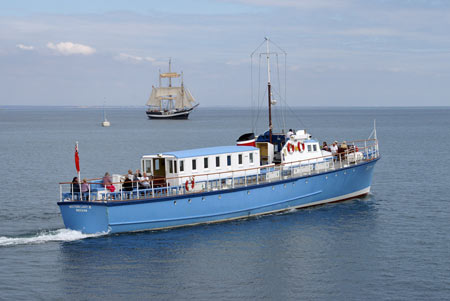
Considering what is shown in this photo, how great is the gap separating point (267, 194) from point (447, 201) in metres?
14.4

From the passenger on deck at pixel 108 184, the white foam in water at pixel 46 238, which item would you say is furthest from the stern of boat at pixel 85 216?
the passenger on deck at pixel 108 184

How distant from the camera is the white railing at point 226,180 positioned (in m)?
32.1

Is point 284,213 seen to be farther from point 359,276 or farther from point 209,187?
point 359,276

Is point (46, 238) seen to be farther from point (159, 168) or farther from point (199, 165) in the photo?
point (199, 165)

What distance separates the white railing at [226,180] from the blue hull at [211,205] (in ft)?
1.30

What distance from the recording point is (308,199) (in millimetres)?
39188

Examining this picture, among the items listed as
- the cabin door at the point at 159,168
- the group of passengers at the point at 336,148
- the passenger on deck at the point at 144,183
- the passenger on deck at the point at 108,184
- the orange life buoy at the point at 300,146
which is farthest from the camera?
the group of passengers at the point at 336,148

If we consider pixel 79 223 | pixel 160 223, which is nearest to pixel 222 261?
pixel 160 223

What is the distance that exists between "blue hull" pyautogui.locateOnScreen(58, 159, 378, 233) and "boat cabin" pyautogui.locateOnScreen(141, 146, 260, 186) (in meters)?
1.33

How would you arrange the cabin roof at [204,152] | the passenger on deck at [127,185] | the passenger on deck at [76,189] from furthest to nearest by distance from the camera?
the cabin roof at [204,152] < the passenger on deck at [127,185] < the passenger on deck at [76,189]

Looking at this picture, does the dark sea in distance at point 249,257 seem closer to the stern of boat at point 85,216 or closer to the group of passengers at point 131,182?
the stern of boat at point 85,216

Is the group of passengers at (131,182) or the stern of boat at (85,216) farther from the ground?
the group of passengers at (131,182)

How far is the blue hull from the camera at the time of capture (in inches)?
1249

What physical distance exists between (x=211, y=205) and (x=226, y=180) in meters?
1.84
